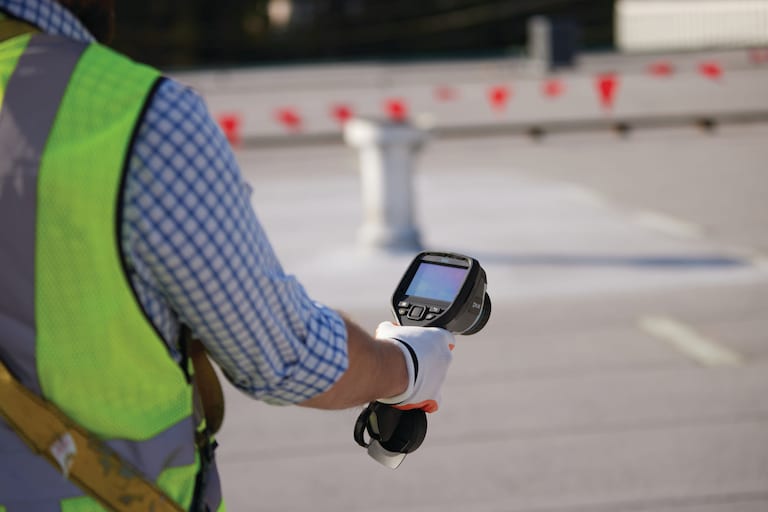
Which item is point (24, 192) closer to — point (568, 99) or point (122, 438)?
point (122, 438)

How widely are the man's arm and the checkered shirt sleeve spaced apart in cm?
8

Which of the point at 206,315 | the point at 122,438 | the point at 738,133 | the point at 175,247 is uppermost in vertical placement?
the point at 175,247

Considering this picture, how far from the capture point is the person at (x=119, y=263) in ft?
4.68

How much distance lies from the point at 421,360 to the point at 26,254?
0.68 m

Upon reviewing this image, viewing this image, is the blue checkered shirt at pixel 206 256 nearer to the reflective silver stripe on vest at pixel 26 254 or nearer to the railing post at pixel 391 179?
the reflective silver stripe on vest at pixel 26 254

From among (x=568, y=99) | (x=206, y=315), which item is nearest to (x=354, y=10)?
(x=568, y=99)

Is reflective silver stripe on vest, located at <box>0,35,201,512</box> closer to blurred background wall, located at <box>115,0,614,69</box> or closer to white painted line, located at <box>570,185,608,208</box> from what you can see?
white painted line, located at <box>570,185,608,208</box>

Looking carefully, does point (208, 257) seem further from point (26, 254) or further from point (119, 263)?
point (26, 254)

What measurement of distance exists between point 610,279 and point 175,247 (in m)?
6.83

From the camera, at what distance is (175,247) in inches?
57.0

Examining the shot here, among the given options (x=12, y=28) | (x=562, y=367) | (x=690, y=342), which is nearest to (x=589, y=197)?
(x=690, y=342)

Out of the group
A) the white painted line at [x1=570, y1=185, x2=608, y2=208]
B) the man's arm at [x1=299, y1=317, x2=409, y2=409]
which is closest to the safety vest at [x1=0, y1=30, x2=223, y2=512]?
the man's arm at [x1=299, y1=317, x2=409, y2=409]

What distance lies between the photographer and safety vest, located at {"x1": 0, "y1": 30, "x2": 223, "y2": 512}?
4.66 ft

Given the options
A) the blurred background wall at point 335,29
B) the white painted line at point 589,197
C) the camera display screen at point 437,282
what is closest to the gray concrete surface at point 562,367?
the white painted line at point 589,197
